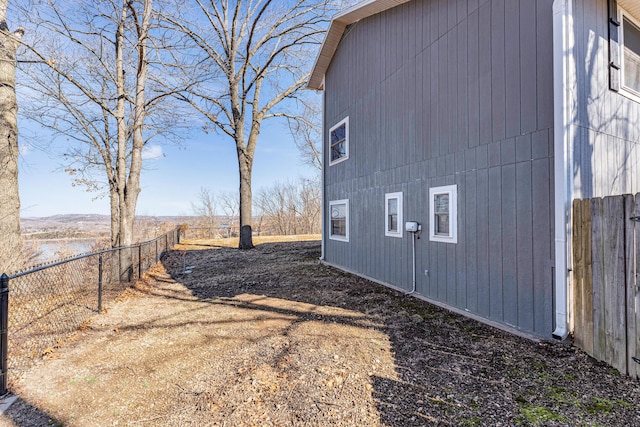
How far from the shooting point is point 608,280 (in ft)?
9.98

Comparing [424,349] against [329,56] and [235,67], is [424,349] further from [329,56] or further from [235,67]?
[235,67]

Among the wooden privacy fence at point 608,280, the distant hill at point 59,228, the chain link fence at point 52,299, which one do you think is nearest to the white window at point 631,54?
the wooden privacy fence at point 608,280

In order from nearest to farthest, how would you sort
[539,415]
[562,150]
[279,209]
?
1. [539,415]
2. [562,150]
3. [279,209]

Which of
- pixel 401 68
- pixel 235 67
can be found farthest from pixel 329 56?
pixel 235 67

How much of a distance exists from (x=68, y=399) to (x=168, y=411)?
951mm

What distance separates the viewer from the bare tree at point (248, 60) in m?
13.7

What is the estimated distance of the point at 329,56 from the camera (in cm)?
978

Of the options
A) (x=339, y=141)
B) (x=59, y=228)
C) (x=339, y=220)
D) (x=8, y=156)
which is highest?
(x=339, y=141)

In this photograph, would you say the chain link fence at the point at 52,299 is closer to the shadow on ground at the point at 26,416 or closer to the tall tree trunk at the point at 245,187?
the shadow on ground at the point at 26,416

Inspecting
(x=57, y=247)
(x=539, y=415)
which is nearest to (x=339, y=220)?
(x=539, y=415)

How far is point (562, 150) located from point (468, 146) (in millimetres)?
1384

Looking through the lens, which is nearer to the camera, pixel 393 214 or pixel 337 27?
pixel 393 214

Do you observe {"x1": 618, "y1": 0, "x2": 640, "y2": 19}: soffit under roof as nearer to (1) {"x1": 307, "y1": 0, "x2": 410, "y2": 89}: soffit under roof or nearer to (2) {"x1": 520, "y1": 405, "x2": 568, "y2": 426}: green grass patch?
Result: (1) {"x1": 307, "y1": 0, "x2": 410, "y2": 89}: soffit under roof

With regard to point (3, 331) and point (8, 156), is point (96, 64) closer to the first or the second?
point (8, 156)
